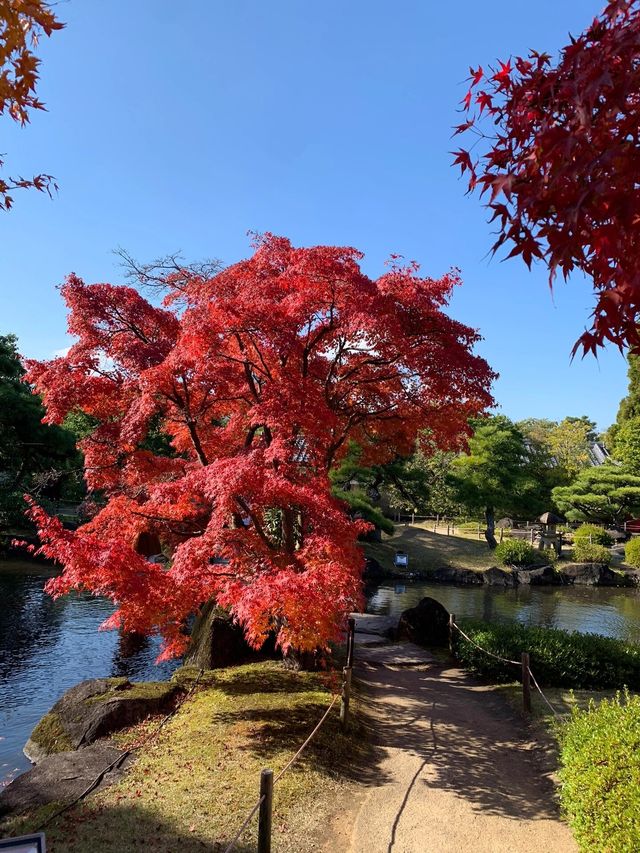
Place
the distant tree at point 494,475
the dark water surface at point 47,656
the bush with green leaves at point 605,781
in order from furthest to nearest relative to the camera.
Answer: the distant tree at point 494,475, the dark water surface at point 47,656, the bush with green leaves at point 605,781

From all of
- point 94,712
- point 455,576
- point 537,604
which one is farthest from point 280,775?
point 455,576

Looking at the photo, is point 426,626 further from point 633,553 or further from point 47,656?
point 633,553

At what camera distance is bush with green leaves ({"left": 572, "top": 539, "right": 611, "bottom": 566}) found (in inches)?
1201

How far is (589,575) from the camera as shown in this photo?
29.6 m

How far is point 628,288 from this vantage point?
254cm

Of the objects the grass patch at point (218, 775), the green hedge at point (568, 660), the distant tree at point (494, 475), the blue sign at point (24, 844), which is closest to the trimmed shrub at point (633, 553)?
the distant tree at point (494, 475)

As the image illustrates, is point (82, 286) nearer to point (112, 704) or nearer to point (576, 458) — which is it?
point (112, 704)

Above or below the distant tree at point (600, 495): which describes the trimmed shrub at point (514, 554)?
below

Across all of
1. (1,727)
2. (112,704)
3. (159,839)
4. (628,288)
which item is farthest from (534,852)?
(1,727)

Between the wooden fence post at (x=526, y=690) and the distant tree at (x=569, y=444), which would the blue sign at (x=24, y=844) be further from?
the distant tree at (x=569, y=444)

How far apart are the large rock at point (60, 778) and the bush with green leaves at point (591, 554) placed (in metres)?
29.5

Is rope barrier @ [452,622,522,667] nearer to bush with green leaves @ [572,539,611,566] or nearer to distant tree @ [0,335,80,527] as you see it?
distant tree @ [0,335,80,527]

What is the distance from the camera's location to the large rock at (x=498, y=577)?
2869 centimetres

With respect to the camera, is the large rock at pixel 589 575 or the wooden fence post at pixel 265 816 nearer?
the wooden fence post at pixel 265 816
